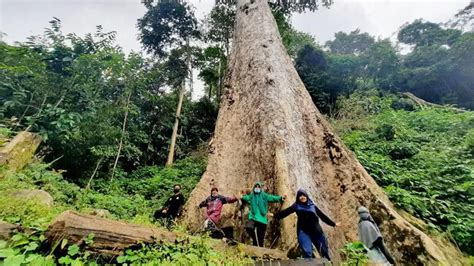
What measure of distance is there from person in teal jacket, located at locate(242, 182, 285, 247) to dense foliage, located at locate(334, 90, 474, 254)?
2794mm

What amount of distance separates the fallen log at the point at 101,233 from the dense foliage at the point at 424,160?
15.7ft

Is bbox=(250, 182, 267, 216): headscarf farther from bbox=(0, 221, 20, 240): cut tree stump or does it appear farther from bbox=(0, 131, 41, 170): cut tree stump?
bbox=(0, 131, 41, 170): cut tree stump

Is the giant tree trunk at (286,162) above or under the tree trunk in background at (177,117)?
under

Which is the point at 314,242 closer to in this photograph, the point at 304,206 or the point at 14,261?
the point at 304,206

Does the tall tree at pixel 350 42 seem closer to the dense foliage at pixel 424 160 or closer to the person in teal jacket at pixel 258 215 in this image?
the dense foliage at pixel 424 160

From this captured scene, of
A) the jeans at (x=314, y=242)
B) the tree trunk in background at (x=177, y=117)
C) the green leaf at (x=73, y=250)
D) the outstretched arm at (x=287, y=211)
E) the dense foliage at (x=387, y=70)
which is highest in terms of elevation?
the dense foliage at (x=387, y=70)

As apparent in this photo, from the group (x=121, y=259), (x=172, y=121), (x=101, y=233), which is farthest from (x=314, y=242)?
(x=172, y=121)

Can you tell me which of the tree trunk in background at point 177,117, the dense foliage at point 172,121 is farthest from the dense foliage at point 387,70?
the tree trunk in background at point 177,117

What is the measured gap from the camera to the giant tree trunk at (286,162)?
5016 mm

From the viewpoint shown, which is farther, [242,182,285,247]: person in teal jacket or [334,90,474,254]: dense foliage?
[334,90,474,254]: dense foliage

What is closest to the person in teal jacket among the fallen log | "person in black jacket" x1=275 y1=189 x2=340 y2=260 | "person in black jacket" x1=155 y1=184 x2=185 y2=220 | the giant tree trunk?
the giant tree trunk

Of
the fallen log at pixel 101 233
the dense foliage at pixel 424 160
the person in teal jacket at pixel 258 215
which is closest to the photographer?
the fallen log at pixel 101 233

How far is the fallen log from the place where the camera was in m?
2.69

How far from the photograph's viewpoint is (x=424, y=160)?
8391 millimetres
